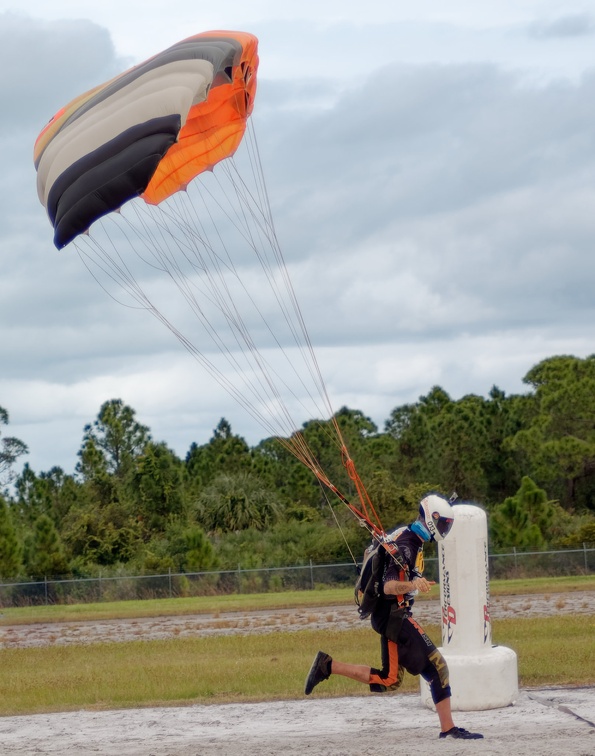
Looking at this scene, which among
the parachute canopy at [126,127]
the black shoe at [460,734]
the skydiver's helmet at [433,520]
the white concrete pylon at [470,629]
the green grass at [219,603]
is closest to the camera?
the black shoe at [460,734]

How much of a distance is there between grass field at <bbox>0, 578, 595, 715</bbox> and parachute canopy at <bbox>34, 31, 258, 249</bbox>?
5818 mm

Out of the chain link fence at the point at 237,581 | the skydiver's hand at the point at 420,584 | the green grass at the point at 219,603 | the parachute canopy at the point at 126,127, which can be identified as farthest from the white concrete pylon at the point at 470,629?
the chain link fence at the point at 237,581

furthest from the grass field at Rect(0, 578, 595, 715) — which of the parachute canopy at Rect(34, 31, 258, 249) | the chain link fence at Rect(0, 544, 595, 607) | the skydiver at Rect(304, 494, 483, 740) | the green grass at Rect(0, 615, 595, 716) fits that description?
the chain link fence at Rect(0, 544, 595, 607)

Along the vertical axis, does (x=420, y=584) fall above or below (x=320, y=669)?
above

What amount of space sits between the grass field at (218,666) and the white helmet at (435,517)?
3.74 meters

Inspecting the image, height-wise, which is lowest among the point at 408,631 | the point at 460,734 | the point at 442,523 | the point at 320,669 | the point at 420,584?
the point at 460,734

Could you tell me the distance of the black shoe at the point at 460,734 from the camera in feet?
31.8

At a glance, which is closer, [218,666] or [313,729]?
[313,729]

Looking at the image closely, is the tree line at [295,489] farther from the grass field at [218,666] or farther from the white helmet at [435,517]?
the white helmet at [435,517]

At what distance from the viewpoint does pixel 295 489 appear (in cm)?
6150

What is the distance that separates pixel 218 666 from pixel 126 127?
8778 mm

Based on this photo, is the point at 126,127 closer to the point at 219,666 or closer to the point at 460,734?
the point at 460,734

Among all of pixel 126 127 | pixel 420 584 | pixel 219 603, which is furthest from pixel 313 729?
pixel 219 603

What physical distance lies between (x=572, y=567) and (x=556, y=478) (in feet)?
70.1
